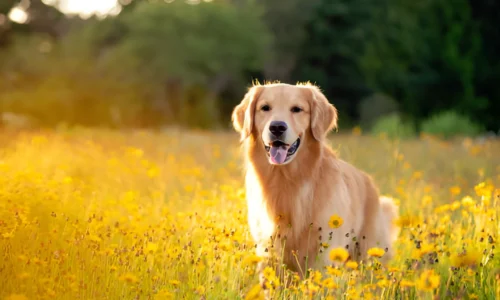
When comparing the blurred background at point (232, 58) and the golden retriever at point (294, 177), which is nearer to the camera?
the golden retriever at point (294, 177)

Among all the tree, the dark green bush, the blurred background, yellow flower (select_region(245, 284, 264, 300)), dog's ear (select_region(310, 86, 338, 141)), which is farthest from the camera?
the tree

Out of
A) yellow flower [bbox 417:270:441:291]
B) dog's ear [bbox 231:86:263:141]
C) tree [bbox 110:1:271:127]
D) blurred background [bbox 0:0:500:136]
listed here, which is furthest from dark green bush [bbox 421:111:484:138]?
tree [bbox 110:1:271:127]

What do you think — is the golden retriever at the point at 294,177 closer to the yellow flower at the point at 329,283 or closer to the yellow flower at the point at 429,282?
the yellow flower at the point at 329,283

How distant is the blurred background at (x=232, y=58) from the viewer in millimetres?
17938

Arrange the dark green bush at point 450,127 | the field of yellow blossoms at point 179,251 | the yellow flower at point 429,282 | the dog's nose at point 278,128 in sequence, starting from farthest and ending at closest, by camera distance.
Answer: the dark green bush at point 450,127, the dog's nose at point 278,128, the field of yellow blossoms at point 179,251, the yellow flower at point 429,282

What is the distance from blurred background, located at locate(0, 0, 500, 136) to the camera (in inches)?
706

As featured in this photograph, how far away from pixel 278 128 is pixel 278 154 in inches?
7.6

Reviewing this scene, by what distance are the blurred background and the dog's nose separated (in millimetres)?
13470

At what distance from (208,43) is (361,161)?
21.0m

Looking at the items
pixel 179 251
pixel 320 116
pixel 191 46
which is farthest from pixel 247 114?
pixel 191 46

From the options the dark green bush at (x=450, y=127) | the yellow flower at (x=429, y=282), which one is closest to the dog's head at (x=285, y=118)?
the yellow flower at (x=429, y=282)

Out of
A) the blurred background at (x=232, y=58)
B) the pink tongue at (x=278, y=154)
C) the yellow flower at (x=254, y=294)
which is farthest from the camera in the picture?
the blurred background at (x=232, y=58)

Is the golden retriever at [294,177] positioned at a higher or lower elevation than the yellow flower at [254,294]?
higher

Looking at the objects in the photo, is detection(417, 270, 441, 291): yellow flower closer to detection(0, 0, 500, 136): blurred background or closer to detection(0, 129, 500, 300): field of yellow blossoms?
detection(0, 129, 500, 300): field of yellow blossoms
